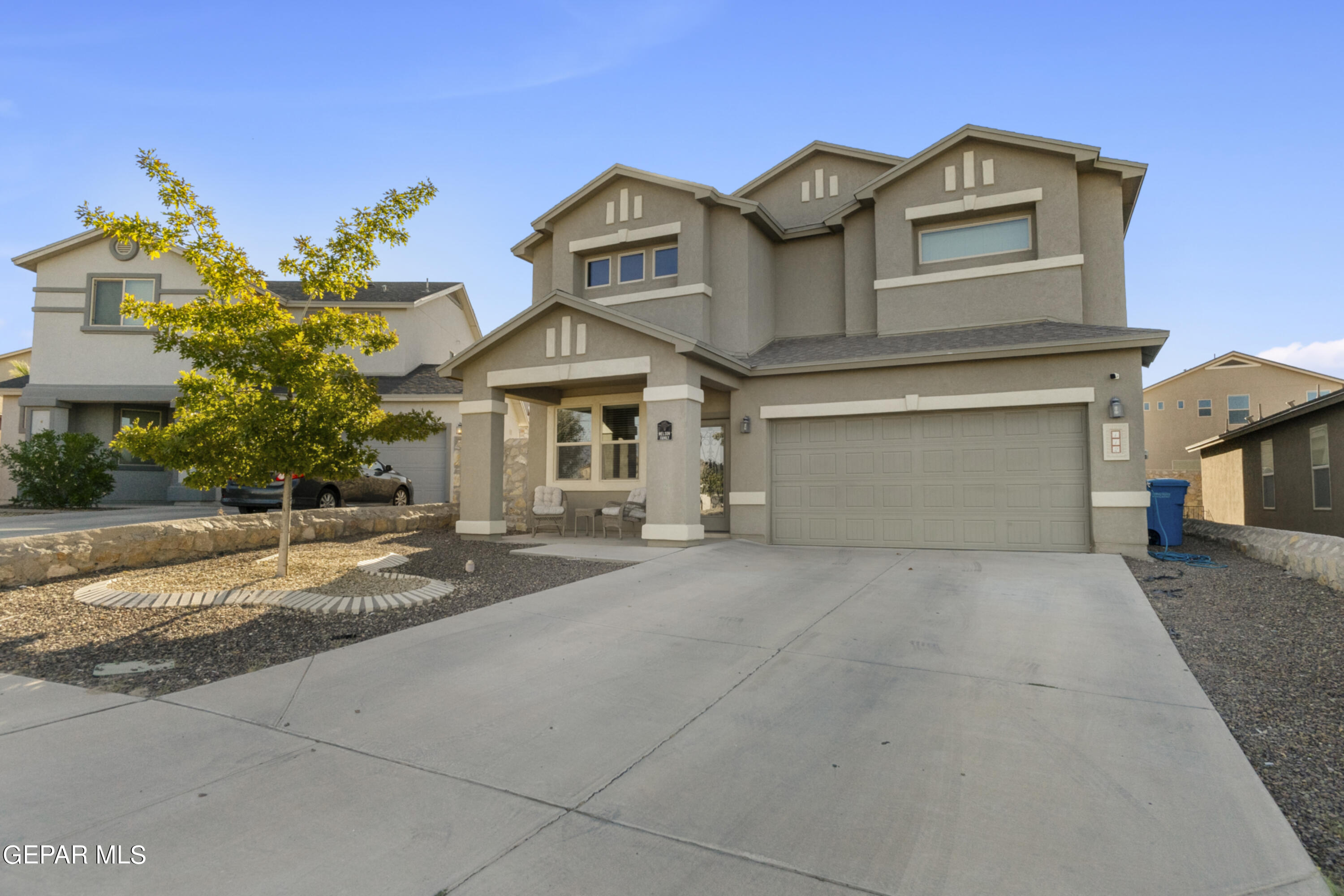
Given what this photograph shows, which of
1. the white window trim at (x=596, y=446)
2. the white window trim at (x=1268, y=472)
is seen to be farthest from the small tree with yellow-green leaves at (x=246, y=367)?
the white window trim at (x=1268, y=472)

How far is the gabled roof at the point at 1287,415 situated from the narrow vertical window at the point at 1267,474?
16.7 inches

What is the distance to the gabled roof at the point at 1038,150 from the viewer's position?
461 inches

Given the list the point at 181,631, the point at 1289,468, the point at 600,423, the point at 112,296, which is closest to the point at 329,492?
the point at 600,423

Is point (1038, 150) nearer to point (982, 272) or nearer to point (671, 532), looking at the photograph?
point (982, 272)

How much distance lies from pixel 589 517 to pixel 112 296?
635 inches

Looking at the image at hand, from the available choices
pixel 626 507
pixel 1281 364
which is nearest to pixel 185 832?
pixel 626 507

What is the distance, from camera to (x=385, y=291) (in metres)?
22.9

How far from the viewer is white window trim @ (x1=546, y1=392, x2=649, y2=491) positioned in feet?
44.3

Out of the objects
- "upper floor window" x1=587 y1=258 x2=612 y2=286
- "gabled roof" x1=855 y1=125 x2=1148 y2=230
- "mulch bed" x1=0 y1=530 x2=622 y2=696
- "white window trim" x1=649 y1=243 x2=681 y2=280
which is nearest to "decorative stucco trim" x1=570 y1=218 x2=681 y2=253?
"white window trim" x1=649 y1=243 x2=681 y2=280

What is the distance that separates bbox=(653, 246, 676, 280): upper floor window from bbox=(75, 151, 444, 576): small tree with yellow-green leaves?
21.5 feet

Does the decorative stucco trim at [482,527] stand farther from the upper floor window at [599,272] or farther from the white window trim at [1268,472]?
the white window trim at [1268,472]

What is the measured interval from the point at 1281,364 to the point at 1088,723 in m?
34.5

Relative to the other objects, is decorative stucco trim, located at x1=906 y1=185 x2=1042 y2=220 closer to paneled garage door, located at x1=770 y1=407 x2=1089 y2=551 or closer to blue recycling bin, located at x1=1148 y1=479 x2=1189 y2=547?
paneled garage door, located at x1=770 y1=407 x2=1089 y2=551

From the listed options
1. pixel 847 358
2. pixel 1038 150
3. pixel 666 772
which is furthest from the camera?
pixel 1038 150
